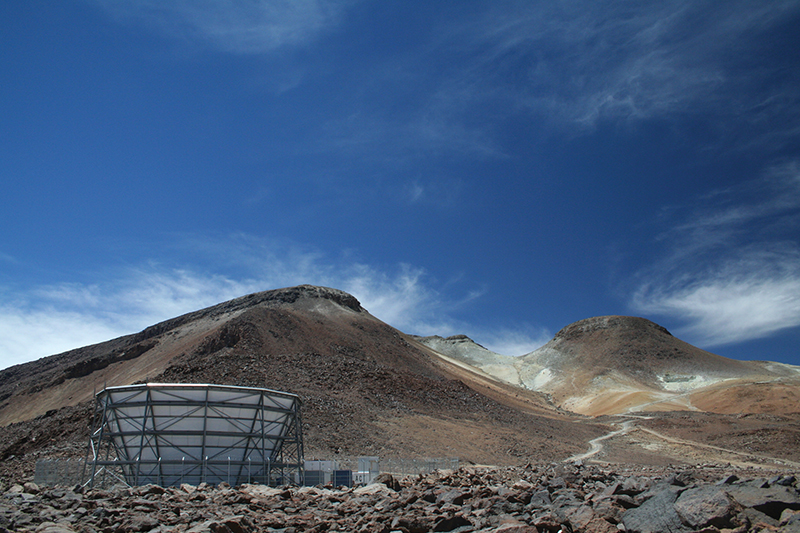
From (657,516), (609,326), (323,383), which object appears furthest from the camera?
(609,326)

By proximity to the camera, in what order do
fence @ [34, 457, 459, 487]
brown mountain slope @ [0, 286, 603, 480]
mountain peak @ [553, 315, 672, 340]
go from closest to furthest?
fence @ [34, 457, 459, 487] → brown mountain slope @ [0, 286, 603, 480] → mountain peak @ [553, 315, 672, 340]

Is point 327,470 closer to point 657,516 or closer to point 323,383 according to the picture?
point 657,516

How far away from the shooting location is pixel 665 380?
113 meters

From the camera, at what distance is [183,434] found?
2483 cm

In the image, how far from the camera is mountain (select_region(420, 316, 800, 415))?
79562 millimetres

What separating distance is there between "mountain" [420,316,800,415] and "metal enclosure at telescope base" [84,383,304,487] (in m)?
70.0

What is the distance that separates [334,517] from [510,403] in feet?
230

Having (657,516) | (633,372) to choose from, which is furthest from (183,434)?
(633,372)

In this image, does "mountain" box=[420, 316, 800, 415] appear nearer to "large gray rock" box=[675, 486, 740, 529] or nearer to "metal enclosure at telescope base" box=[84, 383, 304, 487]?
"metal enclosure at telescope base" box=[84, 383, 304, 487]

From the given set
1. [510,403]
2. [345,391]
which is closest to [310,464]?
[345,391]

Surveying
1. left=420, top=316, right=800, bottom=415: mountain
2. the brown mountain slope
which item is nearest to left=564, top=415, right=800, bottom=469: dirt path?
the brown mountain slope

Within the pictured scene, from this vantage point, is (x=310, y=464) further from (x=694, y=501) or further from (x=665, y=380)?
(x=665, y=380)

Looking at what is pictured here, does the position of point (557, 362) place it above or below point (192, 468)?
above

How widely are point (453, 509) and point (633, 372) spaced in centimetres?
12309
